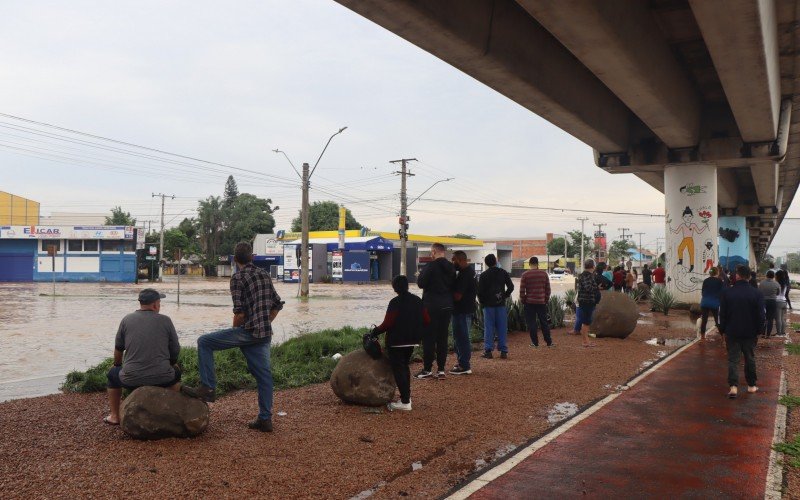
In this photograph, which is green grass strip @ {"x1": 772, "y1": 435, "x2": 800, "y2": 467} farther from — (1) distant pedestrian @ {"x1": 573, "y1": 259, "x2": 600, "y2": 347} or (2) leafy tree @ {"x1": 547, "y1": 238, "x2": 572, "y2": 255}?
(2) leafy tree @ {"x1": 547, "y1": 238, "x2": 572, "y2": 255}

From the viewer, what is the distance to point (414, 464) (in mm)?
5207

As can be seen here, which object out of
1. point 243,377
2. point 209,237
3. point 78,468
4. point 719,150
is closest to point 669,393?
point 243,377

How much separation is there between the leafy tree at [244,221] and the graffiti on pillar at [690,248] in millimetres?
60942

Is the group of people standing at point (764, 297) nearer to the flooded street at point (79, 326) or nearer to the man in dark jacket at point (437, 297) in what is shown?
the man in dark jacket at point (437, 297)

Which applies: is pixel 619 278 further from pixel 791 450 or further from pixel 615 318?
pixel 791 450

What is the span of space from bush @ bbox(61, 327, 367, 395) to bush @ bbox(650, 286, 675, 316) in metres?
13.8

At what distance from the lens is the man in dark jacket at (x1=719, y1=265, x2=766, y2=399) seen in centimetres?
798

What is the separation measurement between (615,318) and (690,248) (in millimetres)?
10312

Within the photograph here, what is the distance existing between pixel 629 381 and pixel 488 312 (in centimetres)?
264

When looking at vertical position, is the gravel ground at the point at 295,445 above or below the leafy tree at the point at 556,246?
below

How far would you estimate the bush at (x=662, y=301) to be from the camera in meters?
21.6

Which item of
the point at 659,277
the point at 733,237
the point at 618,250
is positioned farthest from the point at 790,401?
the point at 618,250

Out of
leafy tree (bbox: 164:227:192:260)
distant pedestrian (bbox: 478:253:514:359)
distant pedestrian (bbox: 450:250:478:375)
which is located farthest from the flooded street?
leafy tree (bbox: 164:227:192:260)

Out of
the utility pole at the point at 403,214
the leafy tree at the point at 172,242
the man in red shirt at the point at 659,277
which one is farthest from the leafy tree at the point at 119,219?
the man in red shirt at the point at 659,277
